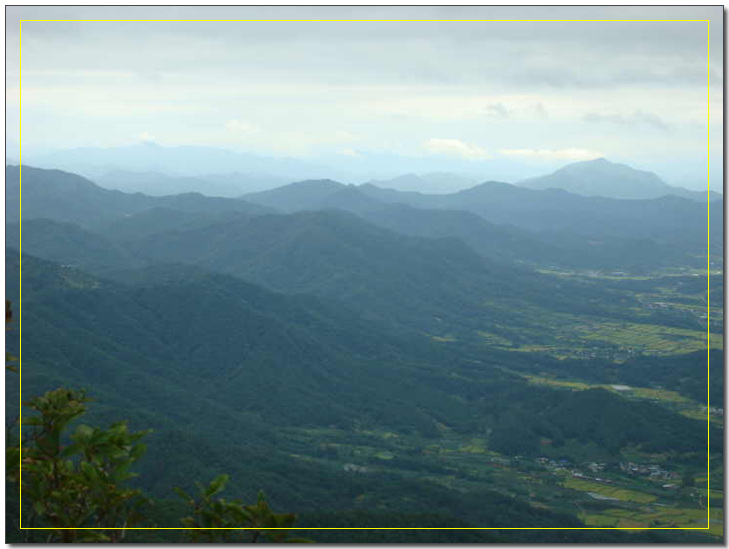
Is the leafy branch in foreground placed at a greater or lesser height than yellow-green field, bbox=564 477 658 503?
greater

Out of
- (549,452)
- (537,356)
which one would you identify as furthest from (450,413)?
(537,356)

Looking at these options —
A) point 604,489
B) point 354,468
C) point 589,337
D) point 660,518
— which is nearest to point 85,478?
point 660,518

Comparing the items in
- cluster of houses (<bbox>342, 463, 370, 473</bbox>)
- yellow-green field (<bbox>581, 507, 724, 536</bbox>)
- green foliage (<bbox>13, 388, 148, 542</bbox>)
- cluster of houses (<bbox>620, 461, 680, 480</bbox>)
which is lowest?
cluster of houses (<bbox>342, 463, 370, 473</bbox>)

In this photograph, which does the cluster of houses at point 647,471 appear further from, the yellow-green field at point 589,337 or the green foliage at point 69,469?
the green foliage at point 69,469

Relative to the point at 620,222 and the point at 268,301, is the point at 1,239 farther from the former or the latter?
the point at 620,222

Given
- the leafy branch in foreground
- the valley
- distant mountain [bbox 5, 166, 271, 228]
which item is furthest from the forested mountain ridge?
distant mountain [bbox 5, 166, 271, 228]

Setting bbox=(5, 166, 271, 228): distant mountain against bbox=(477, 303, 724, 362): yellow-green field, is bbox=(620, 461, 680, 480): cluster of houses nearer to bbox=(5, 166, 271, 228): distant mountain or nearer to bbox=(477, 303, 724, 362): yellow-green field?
bbox=(477, 303, 724, 362): yellow-green field

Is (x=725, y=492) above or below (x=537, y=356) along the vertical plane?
above

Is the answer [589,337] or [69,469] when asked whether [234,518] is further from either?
[589,337]
